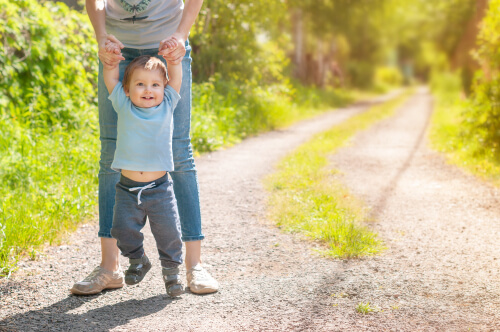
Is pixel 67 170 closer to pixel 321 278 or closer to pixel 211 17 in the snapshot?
pixel 321 278

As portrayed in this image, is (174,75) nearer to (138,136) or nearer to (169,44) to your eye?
(169,44)

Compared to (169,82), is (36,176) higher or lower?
lower

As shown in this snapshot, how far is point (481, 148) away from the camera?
7824 millimetres

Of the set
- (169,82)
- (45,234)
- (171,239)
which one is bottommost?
(45,234)

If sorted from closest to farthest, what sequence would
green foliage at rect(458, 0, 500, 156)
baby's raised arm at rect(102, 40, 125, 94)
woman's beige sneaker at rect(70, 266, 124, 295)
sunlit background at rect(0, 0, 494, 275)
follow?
baby's raised arm at rect(102, 40, 125, 94), woman's beige sneaker at rect(70, 266, 124, 295), sunlit background at rect(0, 0, 494, 275), green foliage at rect(458, 0, 500, 156)

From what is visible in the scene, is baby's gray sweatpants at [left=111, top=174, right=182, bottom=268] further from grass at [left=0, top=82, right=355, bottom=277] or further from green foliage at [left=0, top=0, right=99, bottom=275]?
green foliage at [left=0, top=0, right=99, bottom=275]

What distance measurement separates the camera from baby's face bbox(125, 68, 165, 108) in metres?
2.84

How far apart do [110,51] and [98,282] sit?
4.02 ft

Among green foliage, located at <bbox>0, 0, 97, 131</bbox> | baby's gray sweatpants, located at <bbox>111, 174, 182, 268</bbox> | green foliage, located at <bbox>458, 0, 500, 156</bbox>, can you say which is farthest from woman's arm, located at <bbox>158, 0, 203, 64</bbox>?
green foliage, located at <bbox>458, 0, 500, 156</bbox>

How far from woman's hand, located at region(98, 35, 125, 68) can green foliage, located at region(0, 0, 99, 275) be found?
5.19 feet

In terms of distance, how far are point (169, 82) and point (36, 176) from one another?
3006mm

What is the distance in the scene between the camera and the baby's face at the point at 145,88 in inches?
112

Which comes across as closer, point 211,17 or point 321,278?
point 321,278

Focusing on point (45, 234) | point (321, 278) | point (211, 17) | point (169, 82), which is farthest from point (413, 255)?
point (211, 17)
